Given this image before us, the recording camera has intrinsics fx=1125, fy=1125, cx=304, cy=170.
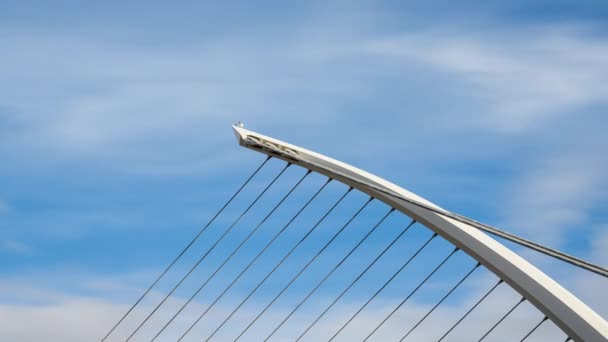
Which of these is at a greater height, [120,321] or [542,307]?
[120,321]

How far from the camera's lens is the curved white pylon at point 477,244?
874 inches

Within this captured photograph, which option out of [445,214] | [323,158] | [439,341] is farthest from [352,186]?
[439,341]

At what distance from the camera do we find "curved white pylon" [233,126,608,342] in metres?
22.2

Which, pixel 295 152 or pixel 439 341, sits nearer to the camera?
pixel 439 341

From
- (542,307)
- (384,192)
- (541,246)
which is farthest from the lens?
(384,192)

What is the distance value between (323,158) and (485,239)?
4.33 m

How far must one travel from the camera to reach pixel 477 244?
928 inches

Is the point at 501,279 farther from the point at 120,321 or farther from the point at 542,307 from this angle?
the point at 120,321

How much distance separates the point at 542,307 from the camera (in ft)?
74.4

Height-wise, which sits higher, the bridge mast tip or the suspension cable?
the bridge mast tip

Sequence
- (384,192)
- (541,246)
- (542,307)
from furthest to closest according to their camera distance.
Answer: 1. (384,192)
2. (542,307)
3. (541,246)

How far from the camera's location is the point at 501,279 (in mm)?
23453

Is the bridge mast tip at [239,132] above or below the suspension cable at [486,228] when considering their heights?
above

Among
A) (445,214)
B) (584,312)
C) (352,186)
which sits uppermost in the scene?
(352,186)
